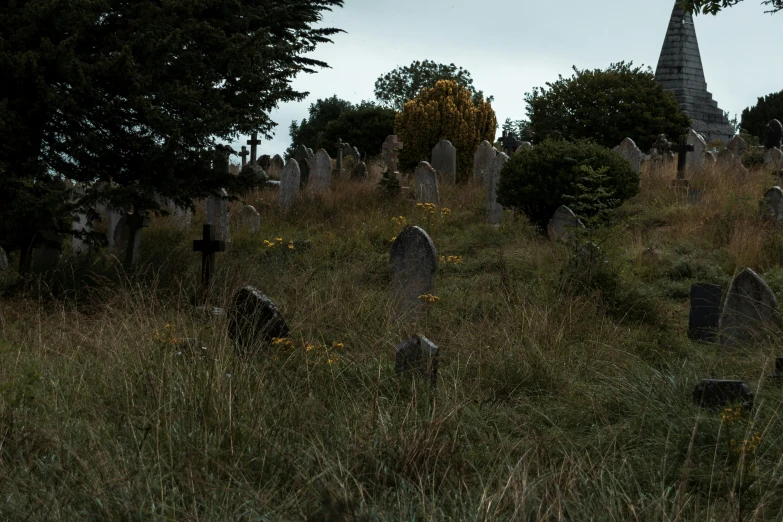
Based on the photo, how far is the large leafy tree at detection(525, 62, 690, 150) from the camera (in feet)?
85.1

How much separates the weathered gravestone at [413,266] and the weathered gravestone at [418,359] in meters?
3.13

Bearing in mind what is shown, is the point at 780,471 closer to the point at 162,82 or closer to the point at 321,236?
the point at 162,82

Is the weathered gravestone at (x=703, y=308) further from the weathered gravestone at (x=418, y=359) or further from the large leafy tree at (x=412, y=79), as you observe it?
the large leafy tree at (x=412, y=79)

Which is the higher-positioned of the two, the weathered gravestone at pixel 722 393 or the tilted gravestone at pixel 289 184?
the tilted gravestone at pixel 289 184

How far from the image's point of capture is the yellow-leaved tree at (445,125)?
67.6 feet

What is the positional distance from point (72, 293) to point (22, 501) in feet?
20.1

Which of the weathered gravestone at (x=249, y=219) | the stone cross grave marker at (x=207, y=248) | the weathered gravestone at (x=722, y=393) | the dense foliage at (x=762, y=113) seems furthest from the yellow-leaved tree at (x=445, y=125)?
the dense foliage at (x=762, y=113)

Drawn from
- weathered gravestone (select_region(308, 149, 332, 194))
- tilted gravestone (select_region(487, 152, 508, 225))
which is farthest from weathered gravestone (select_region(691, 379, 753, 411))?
weathered gravestone (select_region(308, 149, 332, 194))

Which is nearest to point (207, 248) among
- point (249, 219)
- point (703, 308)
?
point (703, 308)

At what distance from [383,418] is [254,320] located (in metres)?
1.70

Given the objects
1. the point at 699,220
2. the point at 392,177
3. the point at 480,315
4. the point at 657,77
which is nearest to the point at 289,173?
the point at 392,177

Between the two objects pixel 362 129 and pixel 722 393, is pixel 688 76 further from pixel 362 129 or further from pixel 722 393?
pixel 722 393

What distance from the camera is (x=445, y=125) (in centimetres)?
2067

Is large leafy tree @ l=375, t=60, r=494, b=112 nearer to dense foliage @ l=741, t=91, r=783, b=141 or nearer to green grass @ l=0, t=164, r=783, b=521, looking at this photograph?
dense foliage @ l=741, t=91, r=783, b=141
